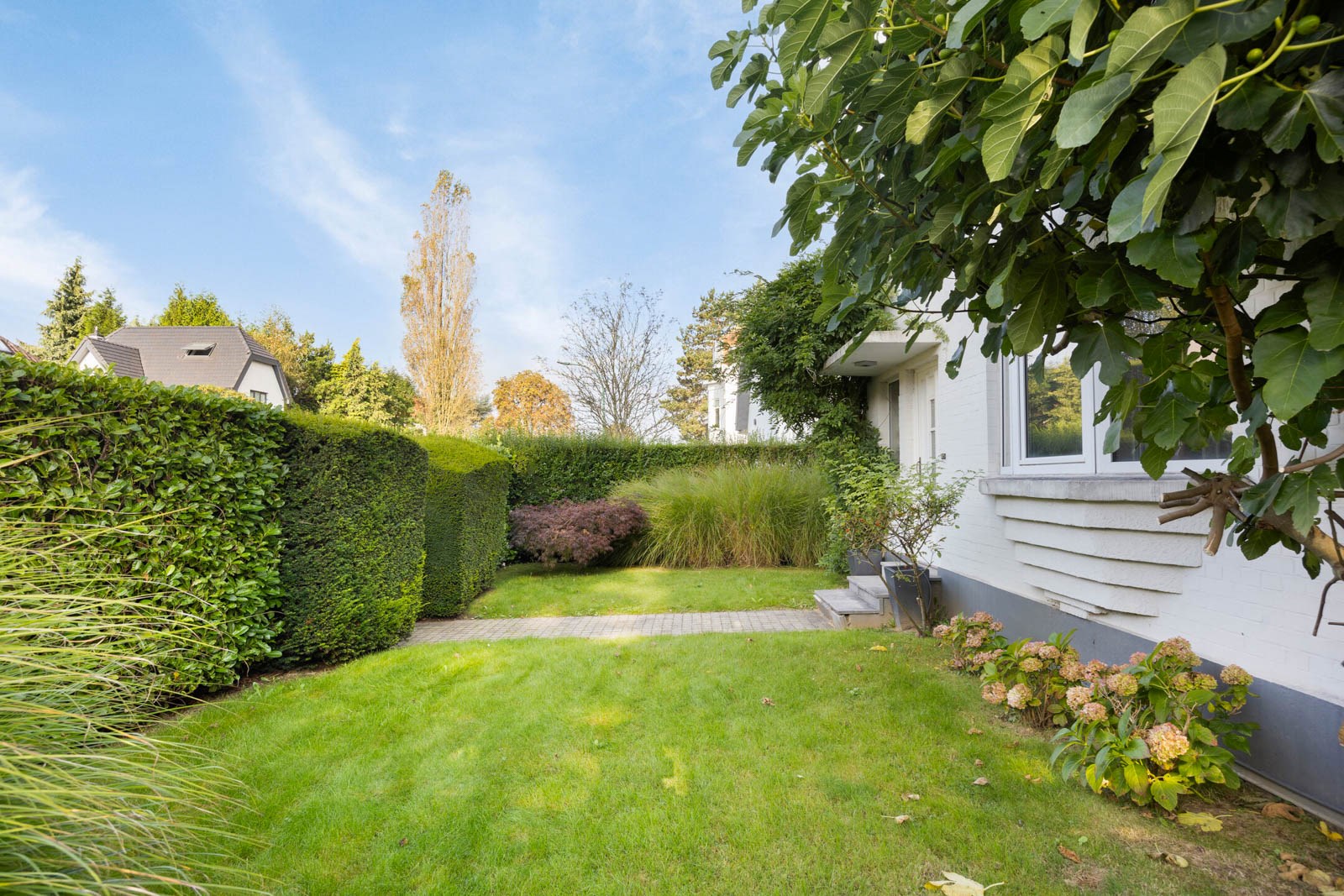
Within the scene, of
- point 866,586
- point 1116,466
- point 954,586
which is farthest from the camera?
point 866,586

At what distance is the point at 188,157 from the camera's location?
15.6m

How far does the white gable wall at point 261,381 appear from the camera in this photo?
79.7ft

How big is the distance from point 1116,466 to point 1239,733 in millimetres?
1457

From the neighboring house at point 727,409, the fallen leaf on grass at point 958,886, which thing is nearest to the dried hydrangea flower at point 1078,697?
the fallen leaf on grass at point 958,886

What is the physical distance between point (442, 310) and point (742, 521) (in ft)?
49.4

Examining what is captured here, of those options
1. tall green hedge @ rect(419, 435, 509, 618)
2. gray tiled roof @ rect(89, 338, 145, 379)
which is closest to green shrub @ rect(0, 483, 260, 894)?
tall green hedge @ rect(419, 435, 509, 618)

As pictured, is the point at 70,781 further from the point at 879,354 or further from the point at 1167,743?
the point at 879,354

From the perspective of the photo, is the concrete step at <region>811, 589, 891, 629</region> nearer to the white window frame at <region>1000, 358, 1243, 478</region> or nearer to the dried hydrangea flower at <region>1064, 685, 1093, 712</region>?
the white window frame at <region>1000, 358, 1243, 478</region>

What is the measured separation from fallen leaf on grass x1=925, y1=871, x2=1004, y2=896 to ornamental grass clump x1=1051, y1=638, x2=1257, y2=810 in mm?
784

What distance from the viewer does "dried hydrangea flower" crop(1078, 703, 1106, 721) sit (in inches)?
101

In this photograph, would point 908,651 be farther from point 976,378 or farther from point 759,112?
point 759,112

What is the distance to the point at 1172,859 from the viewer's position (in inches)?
84.7

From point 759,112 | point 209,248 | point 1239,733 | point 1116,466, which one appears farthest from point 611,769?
point 209,248

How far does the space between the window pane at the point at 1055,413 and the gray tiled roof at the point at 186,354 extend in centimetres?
2807
